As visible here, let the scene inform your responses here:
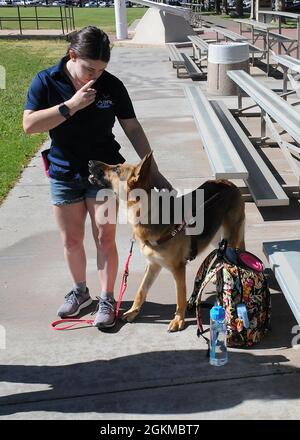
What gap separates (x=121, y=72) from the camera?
14414mm

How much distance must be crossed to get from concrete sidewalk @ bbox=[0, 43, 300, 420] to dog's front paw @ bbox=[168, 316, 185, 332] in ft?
0.14

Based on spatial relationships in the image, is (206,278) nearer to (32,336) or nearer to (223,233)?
(223,233)

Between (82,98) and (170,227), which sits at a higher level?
(82,98)

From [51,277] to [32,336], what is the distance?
2.88 feet

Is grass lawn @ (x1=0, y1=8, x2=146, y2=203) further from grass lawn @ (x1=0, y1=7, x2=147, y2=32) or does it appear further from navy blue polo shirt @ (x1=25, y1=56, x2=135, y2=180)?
grass lawn @ (x1=0, y1=7, x2=147, y2=32)

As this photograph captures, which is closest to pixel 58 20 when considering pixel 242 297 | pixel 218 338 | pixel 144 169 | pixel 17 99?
pixel 17 99

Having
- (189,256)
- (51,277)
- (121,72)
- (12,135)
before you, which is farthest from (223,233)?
(121,72)

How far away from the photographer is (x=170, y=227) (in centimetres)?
345

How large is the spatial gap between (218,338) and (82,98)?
5.09 ft

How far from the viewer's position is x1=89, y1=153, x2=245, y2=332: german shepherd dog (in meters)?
3.27

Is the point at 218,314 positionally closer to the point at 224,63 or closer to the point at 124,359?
the point at 124,359

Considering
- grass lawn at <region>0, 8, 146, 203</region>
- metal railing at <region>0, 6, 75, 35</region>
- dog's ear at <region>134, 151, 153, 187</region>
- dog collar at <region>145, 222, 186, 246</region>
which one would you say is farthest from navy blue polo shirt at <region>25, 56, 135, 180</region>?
metal railing at <region>0, 6, 75, 35</region>

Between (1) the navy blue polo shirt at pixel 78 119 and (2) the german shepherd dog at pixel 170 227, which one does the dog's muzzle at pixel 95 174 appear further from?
(1) the navy blue polo shirt at pixel 78 119

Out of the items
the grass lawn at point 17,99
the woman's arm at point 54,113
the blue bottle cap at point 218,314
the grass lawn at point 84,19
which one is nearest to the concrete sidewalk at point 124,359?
the blue bottle cap at point 218,314
